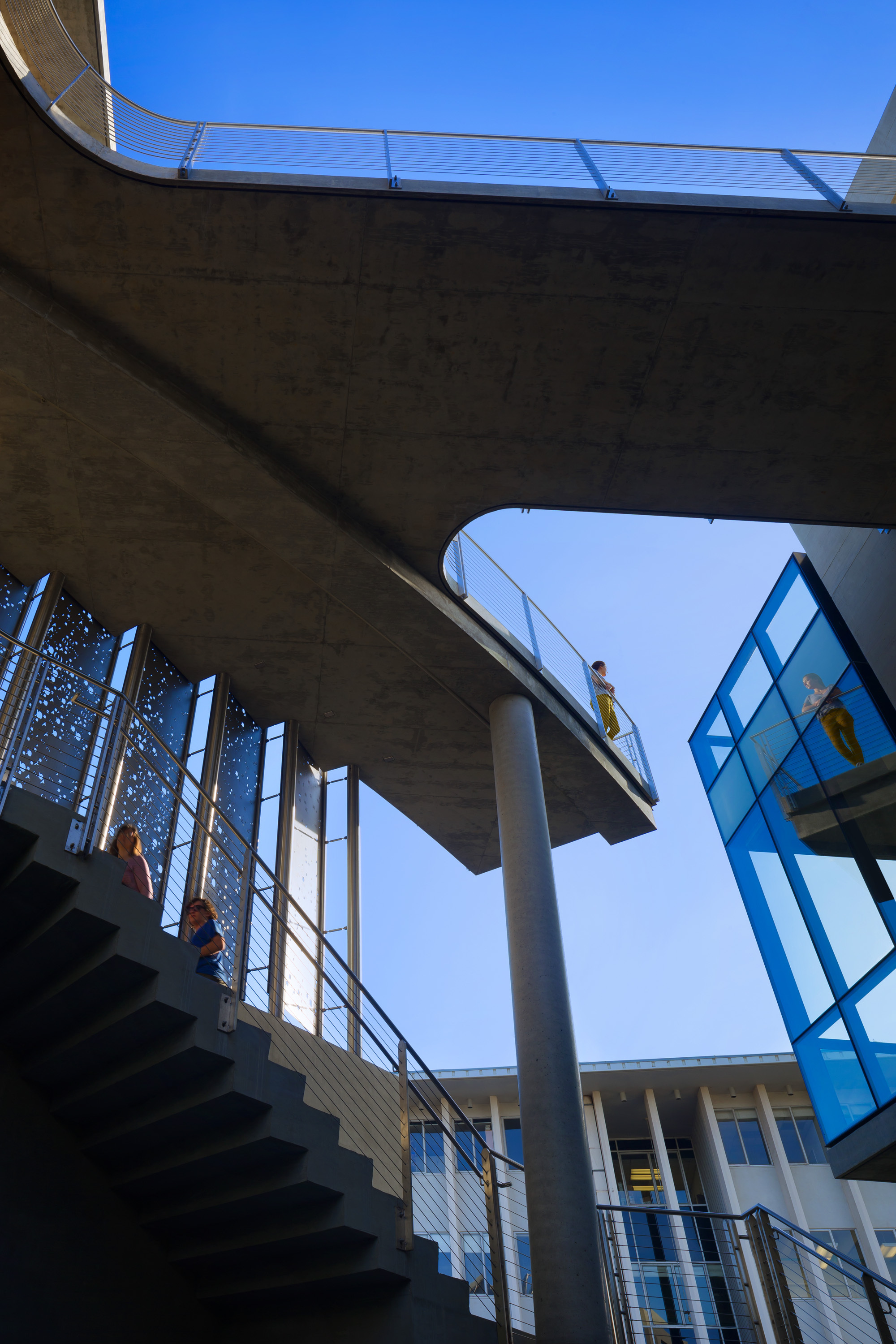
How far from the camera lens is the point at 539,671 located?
12.6 m

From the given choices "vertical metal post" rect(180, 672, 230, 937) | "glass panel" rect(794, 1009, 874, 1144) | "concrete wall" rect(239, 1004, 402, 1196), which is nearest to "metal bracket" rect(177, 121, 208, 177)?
"vertical metal post" rect(180, 672, 230, 937)

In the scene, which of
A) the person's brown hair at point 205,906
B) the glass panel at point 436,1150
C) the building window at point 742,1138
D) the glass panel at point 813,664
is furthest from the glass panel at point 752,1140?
the person's brown hair at point 205,906

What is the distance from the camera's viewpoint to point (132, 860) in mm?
7508

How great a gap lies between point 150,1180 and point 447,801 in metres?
8.62

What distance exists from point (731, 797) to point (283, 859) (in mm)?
6940

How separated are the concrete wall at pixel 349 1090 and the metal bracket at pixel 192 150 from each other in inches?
310

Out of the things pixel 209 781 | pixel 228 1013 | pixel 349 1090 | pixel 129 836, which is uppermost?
pixel 209 781

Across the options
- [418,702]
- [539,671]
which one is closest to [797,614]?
[539,671]

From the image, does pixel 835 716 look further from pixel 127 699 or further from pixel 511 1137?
pixel 511 1137

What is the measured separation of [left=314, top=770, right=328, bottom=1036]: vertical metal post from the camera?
11.9 m

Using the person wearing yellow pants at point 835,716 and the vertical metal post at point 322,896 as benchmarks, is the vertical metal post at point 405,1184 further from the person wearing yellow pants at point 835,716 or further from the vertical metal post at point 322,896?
the person wearing yellow pants at point 835,716

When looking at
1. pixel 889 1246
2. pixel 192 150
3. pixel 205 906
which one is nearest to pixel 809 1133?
pixel 889 1246

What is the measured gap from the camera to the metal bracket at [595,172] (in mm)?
7727

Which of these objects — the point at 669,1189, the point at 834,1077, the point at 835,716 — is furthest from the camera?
the point at 669,1189
